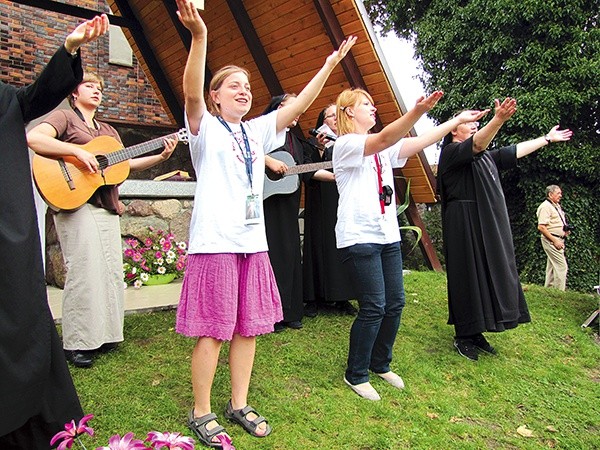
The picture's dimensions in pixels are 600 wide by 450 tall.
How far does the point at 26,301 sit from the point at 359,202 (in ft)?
5.96

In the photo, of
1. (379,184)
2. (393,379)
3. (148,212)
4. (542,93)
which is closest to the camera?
(379,184)

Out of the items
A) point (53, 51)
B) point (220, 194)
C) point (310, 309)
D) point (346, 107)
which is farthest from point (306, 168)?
point (53, 51)

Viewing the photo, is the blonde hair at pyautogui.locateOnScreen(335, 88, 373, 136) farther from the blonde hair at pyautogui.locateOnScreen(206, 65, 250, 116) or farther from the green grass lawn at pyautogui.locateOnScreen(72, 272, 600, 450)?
the green grass lawn at pyautogui.locateOnScreen(72, 272, 600, 450)

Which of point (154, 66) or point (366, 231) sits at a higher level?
point (154, 66)

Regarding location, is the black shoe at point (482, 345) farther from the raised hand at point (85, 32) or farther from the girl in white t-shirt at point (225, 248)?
the raised hand at point (85, 32)

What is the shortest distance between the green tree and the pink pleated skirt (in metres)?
10.8

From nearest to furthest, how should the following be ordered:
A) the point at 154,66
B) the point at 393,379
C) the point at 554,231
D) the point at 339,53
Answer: the point at 339,53, the point at 393,379, the point at 154,66, the point at 554,231

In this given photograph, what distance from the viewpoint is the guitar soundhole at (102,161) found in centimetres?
309

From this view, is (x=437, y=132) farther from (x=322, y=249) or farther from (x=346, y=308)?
(x=346, y=308)

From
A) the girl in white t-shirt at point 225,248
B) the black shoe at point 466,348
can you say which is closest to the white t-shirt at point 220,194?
the girl in white t-shirt at point 225,248

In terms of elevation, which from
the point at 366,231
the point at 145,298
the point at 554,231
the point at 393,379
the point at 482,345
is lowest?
the point at 554,231

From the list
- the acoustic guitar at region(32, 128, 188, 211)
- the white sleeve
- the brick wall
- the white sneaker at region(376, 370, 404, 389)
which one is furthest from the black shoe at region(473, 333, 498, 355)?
the brick wall

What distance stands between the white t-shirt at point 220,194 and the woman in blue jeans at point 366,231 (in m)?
0.75

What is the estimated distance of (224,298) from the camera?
223 cm
